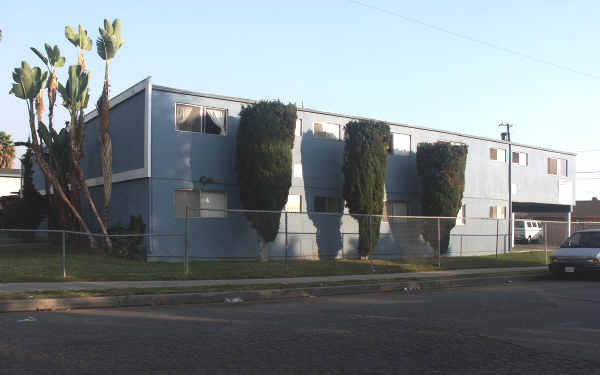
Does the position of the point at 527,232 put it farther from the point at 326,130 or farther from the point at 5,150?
the point at 5,150

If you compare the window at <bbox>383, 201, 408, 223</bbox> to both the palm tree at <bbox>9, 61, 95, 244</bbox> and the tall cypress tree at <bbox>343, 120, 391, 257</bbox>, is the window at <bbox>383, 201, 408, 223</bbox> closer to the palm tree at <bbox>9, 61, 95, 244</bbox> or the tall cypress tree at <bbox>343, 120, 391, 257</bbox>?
the tall cypress tree at <bbox>343, 120, 391, 257</bbox>

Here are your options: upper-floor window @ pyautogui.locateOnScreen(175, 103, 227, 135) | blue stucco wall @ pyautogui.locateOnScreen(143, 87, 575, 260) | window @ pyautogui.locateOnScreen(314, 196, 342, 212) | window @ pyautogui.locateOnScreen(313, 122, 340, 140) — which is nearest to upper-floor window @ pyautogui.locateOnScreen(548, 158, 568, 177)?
blue stucco wall @ pyautogui.locateOnScreen(143, 87, 575, 260)

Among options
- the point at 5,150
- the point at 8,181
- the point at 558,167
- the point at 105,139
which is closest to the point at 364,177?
the point at 105,139

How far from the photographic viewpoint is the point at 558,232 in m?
25.7

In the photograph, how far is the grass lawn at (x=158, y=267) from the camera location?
45.4ft

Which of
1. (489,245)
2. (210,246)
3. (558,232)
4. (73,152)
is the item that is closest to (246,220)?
(210,246)

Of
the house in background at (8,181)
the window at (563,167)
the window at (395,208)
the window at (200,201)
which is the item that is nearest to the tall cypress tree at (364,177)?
the window at (395,208)

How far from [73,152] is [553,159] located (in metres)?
25.4

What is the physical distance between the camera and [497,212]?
2847cm

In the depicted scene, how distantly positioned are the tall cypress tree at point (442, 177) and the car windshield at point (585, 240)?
18.0 feet

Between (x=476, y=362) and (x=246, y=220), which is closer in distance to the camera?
(x=476, y=362)

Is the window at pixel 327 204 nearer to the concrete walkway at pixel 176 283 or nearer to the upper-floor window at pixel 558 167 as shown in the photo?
the concrete walkway at pixel 176 283

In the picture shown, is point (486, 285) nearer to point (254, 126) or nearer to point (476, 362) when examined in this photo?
point (254, 126)

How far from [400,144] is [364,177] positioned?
426 centimetres
